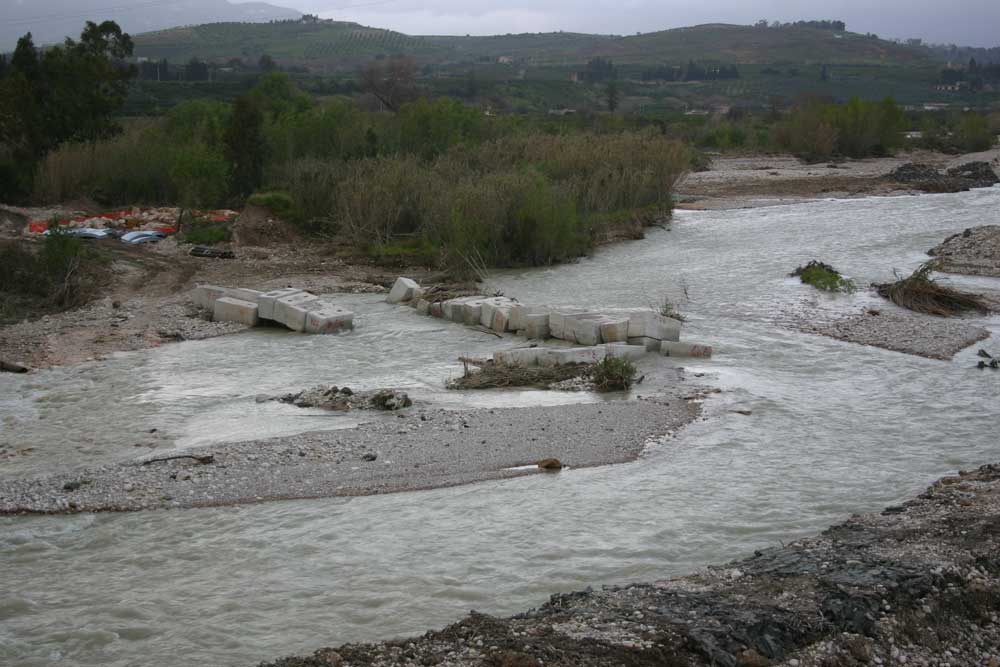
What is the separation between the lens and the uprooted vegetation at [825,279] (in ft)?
69.8

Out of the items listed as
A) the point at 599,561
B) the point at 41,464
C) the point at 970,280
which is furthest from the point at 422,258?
the point at 599,561

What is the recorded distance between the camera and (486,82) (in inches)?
3772

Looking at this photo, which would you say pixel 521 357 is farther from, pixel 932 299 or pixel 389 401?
pixel 932 299

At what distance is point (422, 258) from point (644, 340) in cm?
938

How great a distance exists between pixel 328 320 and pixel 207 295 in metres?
2.85

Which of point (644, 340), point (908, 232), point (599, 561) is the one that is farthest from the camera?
point (908, 232)

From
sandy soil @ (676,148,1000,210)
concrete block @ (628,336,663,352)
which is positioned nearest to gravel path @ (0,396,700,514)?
concrete block @ (628,336,663,352)

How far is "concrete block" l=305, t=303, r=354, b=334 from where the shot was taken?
58.1 feet

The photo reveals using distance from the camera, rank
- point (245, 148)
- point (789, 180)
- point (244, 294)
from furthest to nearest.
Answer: point (789, 180) → point (245, 148) → point (244, 294)

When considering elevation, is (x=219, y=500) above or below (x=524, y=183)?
below

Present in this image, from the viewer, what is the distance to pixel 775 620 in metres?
6.78

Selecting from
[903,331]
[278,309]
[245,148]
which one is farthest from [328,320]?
[245,148]

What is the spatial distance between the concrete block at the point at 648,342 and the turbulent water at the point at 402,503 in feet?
3.28

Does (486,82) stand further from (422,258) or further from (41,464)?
(41,464)
